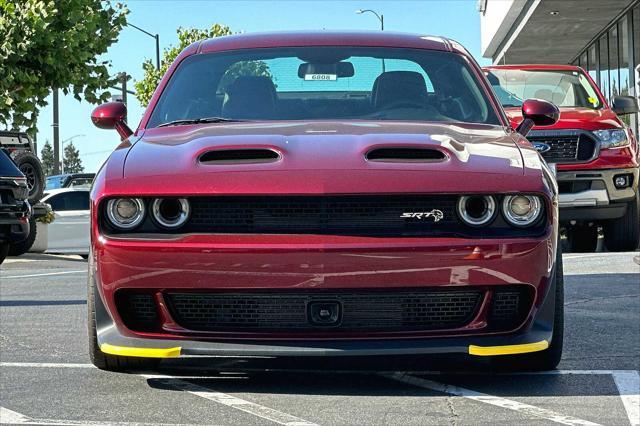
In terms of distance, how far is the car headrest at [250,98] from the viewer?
5836mm

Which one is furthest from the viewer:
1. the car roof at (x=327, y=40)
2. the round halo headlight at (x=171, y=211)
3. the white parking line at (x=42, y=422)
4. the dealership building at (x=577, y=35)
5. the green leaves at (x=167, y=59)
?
the green leaves at (x=167, y=59)

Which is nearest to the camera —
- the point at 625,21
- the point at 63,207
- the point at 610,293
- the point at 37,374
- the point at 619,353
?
the point at 37,374

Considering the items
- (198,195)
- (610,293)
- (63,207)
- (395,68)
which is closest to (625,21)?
(63,207)

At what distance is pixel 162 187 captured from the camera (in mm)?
4668

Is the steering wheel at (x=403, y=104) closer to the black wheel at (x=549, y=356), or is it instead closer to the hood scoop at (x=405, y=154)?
the hood scoop at (x=405, y=154)

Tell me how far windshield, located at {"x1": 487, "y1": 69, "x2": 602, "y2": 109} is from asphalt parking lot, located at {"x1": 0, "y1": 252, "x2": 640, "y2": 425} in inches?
277

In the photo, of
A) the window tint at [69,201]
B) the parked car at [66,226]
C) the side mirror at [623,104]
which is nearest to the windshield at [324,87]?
the side mirror at [623,104]

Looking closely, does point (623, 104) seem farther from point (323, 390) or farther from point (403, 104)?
point (323, 390)

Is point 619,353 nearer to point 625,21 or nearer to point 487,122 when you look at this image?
point 487,122

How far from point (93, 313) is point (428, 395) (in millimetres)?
1416

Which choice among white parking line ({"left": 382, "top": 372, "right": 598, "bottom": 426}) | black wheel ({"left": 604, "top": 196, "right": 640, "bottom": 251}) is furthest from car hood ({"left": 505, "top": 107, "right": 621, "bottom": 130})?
white parking line ({"left": 382, "top": 372, "right": 598, "bottom": 426})

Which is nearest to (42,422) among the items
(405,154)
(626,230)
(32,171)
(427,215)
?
(427,215)

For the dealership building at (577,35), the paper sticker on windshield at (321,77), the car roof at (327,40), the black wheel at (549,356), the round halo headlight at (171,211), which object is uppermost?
the dealership building at (577,35)

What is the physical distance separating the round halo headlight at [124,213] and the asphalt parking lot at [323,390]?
0.70 metres
